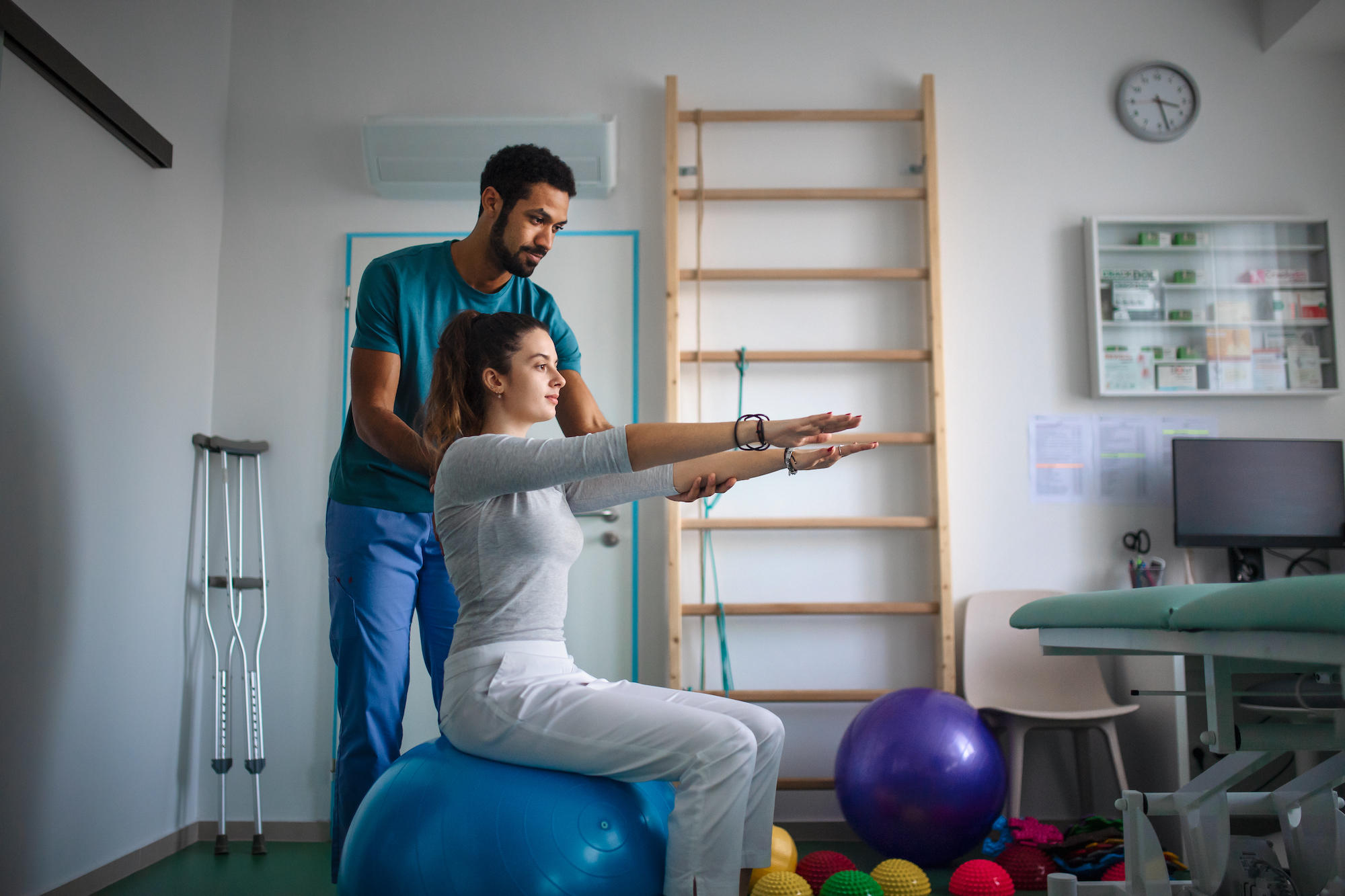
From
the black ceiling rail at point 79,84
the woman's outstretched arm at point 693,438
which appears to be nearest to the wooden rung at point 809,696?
the woman's outstretched arm at point 693,438

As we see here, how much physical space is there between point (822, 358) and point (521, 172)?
57.5 inches

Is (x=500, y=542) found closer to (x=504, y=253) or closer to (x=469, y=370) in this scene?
(x=469, y=370)

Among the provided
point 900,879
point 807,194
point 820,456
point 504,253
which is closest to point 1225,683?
point 820,456

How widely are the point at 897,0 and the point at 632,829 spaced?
3149 mm

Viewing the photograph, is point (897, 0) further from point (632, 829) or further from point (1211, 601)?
point (632, 829)

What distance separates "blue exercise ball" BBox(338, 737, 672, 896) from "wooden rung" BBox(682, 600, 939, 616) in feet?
5.54

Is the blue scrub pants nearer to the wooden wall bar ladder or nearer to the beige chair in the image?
the wooden wall bar ladder

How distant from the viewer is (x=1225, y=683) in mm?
1582

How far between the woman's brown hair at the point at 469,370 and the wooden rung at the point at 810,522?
156 centimetres

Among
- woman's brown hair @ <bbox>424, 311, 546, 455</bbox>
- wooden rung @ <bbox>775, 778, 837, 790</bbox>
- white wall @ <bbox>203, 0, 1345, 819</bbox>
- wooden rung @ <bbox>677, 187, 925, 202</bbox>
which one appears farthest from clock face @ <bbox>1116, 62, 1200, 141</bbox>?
woman's brown hair @ <bbox>424, 311, 546, 455</bbox>

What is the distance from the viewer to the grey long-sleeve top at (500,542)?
5.04 feet

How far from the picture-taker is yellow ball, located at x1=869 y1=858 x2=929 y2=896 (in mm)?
2299

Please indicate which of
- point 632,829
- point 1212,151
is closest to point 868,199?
point 1212,151

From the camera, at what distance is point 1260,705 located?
2885 millimetres
